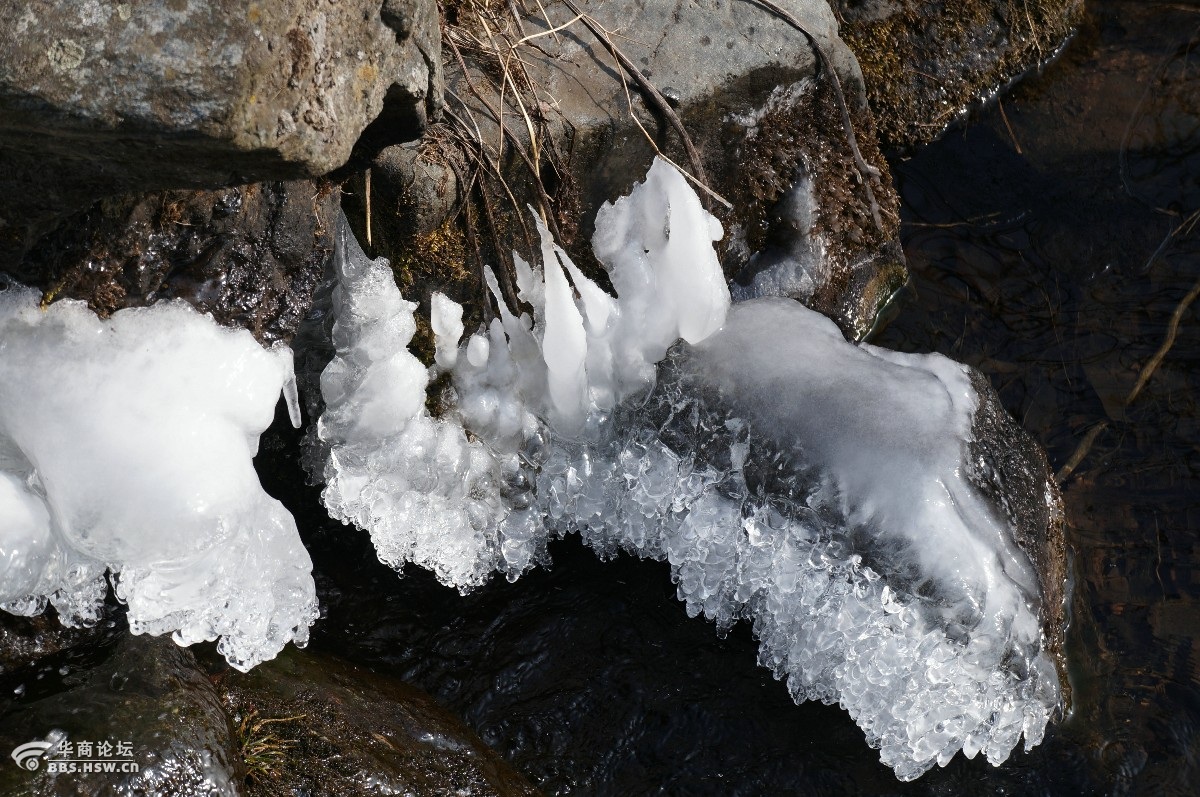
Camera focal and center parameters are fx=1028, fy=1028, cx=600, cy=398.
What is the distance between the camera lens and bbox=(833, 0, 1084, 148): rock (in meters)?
4.69

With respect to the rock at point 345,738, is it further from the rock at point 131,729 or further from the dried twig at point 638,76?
the dried twig at point 638,76

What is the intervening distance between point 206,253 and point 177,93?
0.90 metres

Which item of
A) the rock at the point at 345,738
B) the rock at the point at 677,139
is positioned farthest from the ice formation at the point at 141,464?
the rock at the point at 677,139

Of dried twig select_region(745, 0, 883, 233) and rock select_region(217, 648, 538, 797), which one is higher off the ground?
dried twig select_region(745, 0, 883, 233)

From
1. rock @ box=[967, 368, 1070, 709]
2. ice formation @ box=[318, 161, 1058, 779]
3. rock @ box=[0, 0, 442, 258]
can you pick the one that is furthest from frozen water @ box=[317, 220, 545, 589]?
rock @ box=[967, 368, 1070, 709]

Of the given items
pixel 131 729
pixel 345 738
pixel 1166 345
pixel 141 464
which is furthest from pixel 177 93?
pixel 1166 345

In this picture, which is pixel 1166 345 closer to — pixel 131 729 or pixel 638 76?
pixel 638 76

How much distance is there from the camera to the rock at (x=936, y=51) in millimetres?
4691

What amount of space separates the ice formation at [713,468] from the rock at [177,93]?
0.95m

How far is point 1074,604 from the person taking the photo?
3.62 metres

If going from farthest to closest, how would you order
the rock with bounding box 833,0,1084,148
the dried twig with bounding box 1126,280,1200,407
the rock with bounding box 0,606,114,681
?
the rock with bounding box 833,0,1084,148
the dried twig with bounding box 1126,280,1200,407
the rock with bounding box 0,606,114,681

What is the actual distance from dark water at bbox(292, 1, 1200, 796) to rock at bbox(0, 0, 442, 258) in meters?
1.73

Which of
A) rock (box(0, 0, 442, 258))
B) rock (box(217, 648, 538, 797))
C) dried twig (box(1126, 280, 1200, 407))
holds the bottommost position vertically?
dried twig (box(1126, 280, 1200, 407))

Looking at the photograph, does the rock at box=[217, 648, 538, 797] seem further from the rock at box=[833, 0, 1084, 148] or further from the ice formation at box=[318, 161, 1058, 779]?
the rock at box=[833, 0, 1084, 148]
